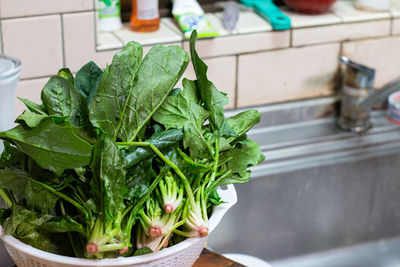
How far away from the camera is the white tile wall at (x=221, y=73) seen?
4.37ft

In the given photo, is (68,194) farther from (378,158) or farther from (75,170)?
(378,158)

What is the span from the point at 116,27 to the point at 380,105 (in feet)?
2.09

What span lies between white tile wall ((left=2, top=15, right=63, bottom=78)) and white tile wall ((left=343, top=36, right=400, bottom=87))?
62 cm

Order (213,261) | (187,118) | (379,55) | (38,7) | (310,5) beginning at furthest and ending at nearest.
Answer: (379,55) → (310,5) → (38,7) → (213,261) → (187,118)

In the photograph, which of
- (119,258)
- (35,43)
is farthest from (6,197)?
(35,43)

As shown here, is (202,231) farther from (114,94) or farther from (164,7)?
(164,7)

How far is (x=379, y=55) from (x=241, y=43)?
1.17ft

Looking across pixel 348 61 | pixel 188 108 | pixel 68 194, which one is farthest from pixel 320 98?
pixel 68 194

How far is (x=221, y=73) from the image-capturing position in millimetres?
1354

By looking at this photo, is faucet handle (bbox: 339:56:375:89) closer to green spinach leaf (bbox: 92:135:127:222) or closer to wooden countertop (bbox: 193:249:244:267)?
wooden countertop (bbox: 193:249:244:267)

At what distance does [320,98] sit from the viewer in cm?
149

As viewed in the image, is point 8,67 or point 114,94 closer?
point 114,94

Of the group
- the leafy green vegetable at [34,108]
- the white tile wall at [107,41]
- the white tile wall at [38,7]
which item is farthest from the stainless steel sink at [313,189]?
the leafy green vegetable at [34,108]

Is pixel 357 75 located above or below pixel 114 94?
below
